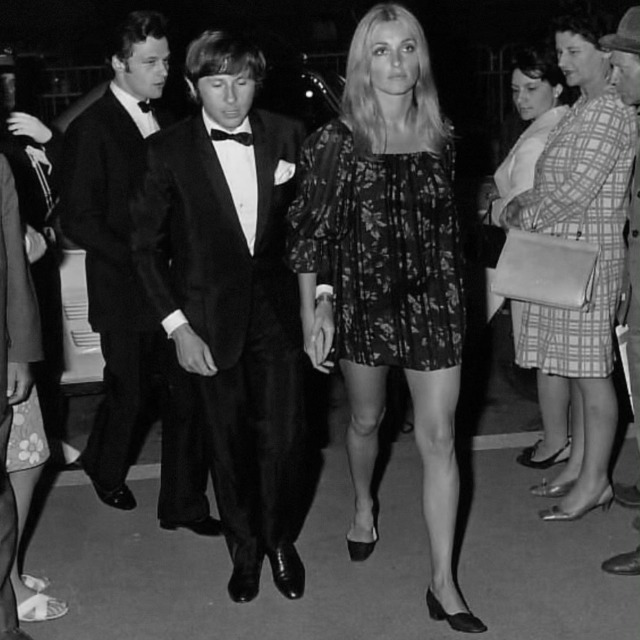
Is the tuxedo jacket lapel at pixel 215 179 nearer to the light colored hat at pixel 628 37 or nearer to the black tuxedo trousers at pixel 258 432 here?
the black tuxedo trousers at pixel 258 432

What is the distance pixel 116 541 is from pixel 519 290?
185 centimetres

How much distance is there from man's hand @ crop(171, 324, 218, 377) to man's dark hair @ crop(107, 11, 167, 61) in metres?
1.32

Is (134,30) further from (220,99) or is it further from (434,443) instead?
(434,443)

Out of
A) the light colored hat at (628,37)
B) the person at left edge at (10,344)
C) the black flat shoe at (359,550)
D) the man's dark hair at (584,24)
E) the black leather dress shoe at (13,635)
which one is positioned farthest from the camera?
the man's dark hair at (584,24)

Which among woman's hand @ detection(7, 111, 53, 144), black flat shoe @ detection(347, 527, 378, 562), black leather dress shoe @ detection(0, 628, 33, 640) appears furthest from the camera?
woman's hand @ detection(7, 111, 53, 144)

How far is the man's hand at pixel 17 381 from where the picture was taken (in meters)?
4.18

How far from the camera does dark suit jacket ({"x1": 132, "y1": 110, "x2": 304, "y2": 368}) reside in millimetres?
4543

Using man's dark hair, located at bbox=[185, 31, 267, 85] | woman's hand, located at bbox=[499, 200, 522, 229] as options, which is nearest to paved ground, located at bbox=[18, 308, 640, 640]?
woman's hand, located at bbox=[499, 200, 522, 229]

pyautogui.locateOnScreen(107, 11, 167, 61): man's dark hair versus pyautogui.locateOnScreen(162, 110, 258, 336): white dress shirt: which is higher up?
pyautogui.locateOnScreen(107, 11, 167, 61): man's dark hair

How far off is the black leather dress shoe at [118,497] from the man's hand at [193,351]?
1245 mm

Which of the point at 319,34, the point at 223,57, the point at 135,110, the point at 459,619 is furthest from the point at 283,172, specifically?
the point at 319,34

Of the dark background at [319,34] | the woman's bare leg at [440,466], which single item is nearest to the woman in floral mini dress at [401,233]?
the woman's bare leg at [440,466]

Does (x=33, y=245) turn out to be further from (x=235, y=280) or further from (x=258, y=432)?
(x=258, y=432)

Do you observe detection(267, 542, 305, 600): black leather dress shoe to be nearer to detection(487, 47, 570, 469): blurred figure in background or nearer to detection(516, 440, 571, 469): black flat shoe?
detection(487, 47, 570, 469): blurred figure in background
